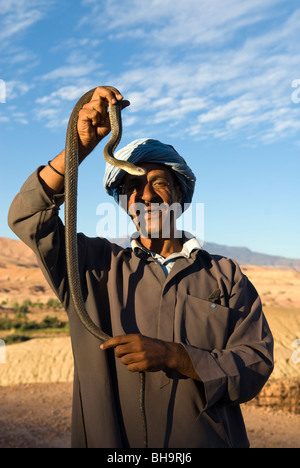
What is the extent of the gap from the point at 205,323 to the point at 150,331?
29cm

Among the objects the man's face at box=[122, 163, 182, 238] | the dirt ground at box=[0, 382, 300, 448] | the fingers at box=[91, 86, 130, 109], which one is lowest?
the dirt ground at box=[0, 382, 300, 448]

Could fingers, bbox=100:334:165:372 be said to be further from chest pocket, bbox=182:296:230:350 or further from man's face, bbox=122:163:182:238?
man's face, bbox=122:163:182:238

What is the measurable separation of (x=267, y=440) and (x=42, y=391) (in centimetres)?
545

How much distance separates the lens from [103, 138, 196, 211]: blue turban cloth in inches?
118

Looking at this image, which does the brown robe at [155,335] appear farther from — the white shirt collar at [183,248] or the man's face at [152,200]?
the man's face at [152,200]

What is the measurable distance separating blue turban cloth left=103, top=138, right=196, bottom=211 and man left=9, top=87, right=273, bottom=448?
0.25 metres

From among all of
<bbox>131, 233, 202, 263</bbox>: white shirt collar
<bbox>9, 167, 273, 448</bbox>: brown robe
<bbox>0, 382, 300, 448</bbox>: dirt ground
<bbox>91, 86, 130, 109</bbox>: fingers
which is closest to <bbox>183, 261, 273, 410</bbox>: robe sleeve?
<bbox>9, 167, 273, 448</bbox>: brown robe

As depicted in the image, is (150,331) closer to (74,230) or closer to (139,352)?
(139,352)

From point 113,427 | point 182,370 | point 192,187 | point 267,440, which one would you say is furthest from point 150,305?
point 267,440

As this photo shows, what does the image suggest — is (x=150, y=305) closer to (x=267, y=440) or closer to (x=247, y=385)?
(x=247, y=385)

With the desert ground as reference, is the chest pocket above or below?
above

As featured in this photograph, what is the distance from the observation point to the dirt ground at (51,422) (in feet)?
28.8

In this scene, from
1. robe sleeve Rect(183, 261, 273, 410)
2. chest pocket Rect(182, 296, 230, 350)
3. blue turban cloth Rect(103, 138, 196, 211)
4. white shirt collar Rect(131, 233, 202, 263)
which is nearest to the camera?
robe sleeve Rect(183, 261, 273, 410)

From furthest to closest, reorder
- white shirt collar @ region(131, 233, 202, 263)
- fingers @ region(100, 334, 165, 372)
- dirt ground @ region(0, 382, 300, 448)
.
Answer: dirt ground @ region(0, 382, 300, 448) < white shirt collar @ region(131, 233, 202, 263) < fingers @ region(100, 334, 165, 372)
